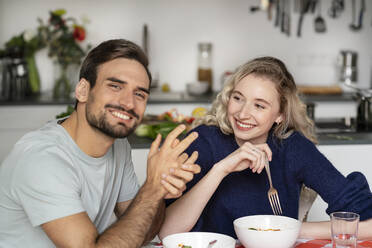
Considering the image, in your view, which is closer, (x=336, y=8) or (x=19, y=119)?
(x=19, y=119)

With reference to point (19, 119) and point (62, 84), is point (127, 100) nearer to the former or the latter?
point (19, 119)

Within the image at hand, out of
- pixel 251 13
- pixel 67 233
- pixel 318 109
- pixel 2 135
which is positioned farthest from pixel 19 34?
pixel 67 233

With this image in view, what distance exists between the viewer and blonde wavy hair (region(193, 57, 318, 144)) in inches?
76.8

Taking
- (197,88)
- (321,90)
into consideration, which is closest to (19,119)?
(197,88)

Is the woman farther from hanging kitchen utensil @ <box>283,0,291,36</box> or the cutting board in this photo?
hanging kitchen utensil @ <box>283,0,291,36</box>

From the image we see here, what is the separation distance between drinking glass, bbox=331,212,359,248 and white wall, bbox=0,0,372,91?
3451mm

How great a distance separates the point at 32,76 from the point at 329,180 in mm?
3266

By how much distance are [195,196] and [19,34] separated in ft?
11.1

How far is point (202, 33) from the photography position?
4695 millimetres

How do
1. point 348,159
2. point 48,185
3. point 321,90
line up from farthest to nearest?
point 321,90, point 348,159, point 48,185

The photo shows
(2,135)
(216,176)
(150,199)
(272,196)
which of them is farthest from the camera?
(2,135)

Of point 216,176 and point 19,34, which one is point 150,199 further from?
point 19,34

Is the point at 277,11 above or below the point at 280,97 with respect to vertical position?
above

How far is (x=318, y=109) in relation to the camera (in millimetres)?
4195
